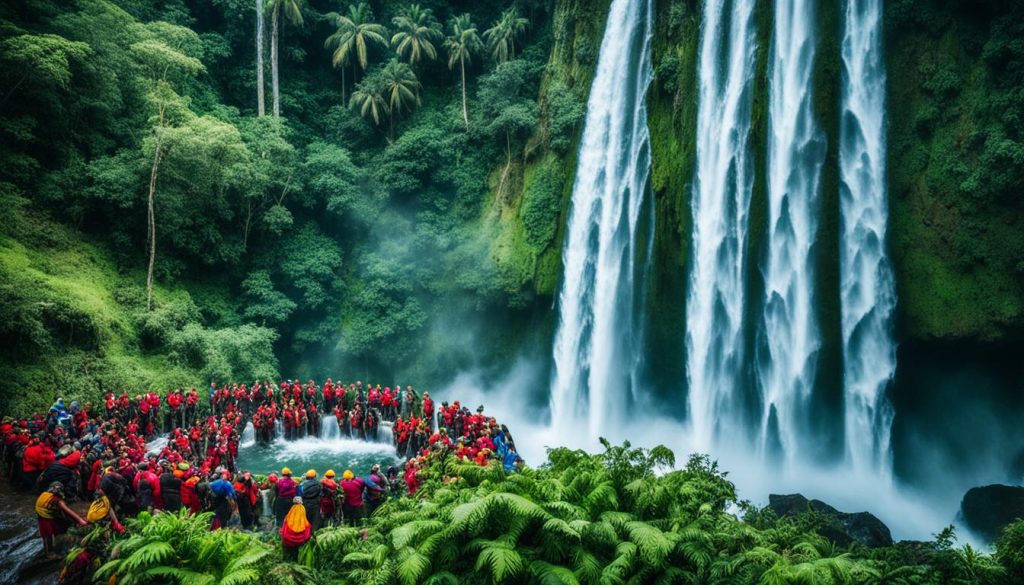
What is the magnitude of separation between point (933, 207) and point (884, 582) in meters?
15.6

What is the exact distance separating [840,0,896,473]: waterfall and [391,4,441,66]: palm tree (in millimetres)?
20798

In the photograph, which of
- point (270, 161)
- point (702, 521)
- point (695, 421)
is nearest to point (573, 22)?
point (270, 161)

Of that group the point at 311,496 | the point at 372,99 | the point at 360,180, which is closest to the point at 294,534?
the point at 311,496

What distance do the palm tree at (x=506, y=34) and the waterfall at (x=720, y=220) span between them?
11956 millimetres

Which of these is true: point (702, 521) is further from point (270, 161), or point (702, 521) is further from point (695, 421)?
point (270, 161)

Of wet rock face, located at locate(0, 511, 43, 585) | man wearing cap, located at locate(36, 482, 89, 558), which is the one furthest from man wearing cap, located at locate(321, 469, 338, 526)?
wet rock face, located at locate(0, 511, 43, 585)

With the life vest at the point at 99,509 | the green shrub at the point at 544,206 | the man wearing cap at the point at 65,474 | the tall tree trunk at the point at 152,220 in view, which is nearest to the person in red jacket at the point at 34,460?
the man wearing cap at the point at 65,474

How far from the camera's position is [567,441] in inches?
879

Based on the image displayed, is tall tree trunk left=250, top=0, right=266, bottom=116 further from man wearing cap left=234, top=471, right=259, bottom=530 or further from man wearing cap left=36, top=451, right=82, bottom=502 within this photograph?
man wearing cap left=234, top=471, right=259, bottom=530

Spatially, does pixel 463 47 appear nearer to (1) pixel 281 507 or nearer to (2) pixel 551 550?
(1) pixel 281 507

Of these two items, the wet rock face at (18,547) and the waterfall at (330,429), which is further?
the waterfall at (330,429)

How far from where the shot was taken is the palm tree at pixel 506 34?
96.2ft

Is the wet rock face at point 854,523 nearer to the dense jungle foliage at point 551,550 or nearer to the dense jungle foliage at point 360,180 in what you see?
the dense jungle foliage at point 551,550

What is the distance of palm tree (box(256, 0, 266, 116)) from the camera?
31.4 metres
